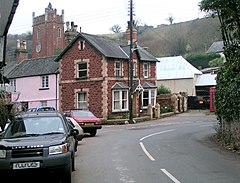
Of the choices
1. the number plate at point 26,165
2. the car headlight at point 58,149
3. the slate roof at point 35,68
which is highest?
the slate roof at point 35,68

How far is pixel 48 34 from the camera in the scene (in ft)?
312

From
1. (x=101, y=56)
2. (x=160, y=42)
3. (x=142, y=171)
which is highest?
(x=160, y=42)

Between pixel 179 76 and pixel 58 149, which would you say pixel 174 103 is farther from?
pixel 58 149

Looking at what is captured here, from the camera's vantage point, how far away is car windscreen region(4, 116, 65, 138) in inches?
396

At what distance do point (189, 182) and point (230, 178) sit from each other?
121 cm

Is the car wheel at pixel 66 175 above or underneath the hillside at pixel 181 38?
underneath

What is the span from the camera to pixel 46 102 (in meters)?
47.8

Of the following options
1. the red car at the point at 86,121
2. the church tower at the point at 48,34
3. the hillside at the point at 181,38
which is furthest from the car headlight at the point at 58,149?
the hillside at the point at 181,38

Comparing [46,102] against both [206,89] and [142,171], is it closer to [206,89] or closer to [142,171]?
[206,89]

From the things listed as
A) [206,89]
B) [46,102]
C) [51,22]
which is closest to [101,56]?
[46,102]

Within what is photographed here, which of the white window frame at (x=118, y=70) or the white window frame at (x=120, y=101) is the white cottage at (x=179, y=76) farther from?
the white window frame at (x=118, y=70)

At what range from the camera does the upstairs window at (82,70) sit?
41.1 meters

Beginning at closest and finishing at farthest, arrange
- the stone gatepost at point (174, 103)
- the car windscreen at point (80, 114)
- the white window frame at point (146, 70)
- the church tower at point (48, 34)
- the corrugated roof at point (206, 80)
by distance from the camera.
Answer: the car windscreen at point (80, 114) → the white window frame at point (146, 70) → the stone gatepost at point (174, 103) → the corrugated roof at point (206, 80) → the church tower at point (48, 34)

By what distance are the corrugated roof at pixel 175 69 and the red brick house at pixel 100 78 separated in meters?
17.2
